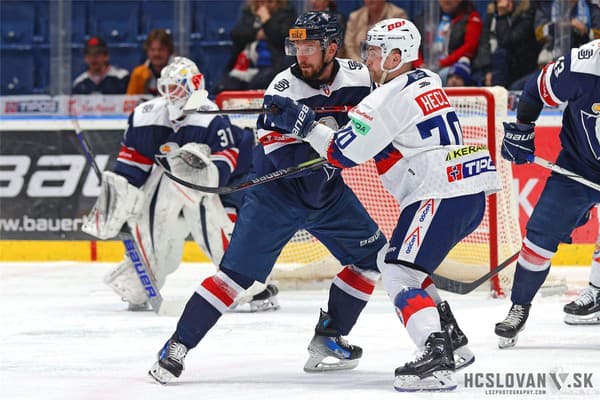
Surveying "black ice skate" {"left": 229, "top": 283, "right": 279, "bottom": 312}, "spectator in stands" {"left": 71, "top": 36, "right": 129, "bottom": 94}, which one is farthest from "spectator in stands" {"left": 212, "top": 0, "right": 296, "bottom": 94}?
"black ice skate" {"left": 229, "top": 283, "right": 279, "bottom": 312}

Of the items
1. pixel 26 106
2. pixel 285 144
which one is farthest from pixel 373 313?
pixel 26 106

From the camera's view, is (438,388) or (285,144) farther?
(285,144)

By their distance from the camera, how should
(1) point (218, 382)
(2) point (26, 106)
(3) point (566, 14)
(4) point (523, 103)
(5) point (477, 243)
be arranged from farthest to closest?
1. (2) point (26, 106)
2. (3) point (566, 14)
3. (5) point (477, 243)
4. (4) point (523, 103)
5. (1) point (218, 382)

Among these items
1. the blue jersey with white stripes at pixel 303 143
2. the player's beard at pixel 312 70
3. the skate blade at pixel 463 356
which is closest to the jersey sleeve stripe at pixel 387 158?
the blue jersey with white stripes at pixel 303 143

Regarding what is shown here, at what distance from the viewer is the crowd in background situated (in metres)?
6.83

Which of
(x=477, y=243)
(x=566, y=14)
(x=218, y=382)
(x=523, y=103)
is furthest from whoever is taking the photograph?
(x=566, y=14)

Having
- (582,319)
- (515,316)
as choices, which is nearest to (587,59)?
(515,316)

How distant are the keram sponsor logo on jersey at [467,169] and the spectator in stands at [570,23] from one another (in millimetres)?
3213

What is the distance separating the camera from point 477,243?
587cm

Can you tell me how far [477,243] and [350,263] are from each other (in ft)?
7.01

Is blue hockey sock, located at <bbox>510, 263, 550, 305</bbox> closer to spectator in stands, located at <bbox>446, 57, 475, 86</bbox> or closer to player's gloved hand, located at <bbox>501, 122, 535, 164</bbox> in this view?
player's gloved hand, located at <bbox>501, 122, 535, 164</bbox>

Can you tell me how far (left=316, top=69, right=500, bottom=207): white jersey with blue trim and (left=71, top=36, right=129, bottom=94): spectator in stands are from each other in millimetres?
4578

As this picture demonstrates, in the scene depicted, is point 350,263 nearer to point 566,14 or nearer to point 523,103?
point 523,103

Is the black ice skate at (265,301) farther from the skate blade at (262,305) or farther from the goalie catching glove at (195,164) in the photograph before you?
the goalie catching glove at (195,164)
